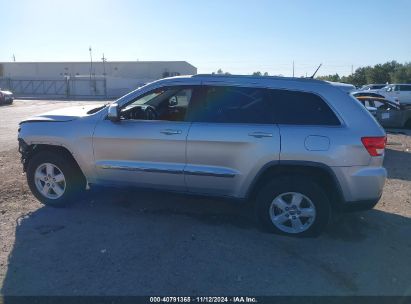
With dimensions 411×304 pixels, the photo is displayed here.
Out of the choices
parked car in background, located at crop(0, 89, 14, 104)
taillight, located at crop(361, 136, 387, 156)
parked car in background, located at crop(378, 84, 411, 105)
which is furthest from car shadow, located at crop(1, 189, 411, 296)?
parked car in background, located at crop(0, 89, 14, 104)

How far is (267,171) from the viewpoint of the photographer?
4.68 meters

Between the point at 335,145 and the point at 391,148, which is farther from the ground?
the point at 335,145

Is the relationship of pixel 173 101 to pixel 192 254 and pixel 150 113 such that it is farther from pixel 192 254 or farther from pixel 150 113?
pixel 192 254

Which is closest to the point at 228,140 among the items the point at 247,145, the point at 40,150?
the point at 247,145

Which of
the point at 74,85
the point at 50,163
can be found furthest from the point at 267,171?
the point at 74,85

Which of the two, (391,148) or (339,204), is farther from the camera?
(391,148)

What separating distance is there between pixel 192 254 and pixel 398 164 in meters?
6.77

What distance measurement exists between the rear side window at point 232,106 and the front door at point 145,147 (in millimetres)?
206

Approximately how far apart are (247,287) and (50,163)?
334 centimetres

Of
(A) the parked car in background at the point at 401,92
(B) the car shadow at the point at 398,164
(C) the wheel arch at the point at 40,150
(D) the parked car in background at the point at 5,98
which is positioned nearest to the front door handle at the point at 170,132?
(C) the wheel arch at the point at 40,150

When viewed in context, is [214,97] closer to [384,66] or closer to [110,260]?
[110,260]

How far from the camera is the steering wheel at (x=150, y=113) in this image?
214 inches

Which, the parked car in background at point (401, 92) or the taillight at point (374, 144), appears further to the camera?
the parked car in background at point (401, 92)

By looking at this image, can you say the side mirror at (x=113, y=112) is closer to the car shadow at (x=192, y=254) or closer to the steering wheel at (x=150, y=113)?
the steering wheel at (x=150, y=113)
